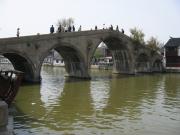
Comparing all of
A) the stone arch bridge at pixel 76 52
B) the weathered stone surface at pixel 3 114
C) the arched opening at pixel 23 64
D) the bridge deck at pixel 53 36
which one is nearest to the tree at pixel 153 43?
the stone arch bridge at pixel 76 52

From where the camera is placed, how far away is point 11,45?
1300 inches

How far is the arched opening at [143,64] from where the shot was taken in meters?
59.4

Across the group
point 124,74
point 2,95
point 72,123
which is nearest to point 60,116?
point 72,123

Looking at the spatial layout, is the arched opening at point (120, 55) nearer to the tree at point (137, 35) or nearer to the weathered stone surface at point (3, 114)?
the tree at point (137, 35)

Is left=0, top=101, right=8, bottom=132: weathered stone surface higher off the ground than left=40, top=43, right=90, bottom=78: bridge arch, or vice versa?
left=40, top=43, right=90, bottom=78: bridge arch

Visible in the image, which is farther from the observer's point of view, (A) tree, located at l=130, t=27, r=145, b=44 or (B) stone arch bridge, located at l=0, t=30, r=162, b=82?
(A) tree, located at l=130, t=27, r=145, b=44

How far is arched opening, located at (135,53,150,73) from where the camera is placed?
59381 millimetres

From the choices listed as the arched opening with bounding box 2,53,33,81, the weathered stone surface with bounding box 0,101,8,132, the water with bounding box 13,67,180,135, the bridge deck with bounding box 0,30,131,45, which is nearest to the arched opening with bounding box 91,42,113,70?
the bridge deck with bounding box 0,30,131,45

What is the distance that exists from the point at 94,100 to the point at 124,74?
29.0m

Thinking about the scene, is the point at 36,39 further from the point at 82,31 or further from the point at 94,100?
the point at 94,100

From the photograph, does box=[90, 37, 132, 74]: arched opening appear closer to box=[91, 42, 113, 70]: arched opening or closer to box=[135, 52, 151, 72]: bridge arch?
box=[135, 52, 151, 72]: bridge arch

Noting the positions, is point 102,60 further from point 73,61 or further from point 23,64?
point 23,64

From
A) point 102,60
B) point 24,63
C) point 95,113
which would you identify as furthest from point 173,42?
point 95,113

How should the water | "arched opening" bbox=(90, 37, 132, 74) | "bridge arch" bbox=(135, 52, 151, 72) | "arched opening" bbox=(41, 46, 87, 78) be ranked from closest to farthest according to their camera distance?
the water → "arched opening" bbox=(41, 46, 87, 78) → "arched opening" bbox=(90, 37, 132, 74) → "bridge arch" bbox=(135, 52, 151, 72)
